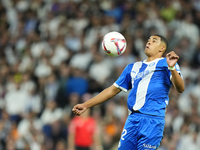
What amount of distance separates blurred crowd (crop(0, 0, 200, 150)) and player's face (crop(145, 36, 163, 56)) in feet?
16.3

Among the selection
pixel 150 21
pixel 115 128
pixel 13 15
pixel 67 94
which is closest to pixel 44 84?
pixel 67 94

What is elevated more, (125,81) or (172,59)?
(172,59)

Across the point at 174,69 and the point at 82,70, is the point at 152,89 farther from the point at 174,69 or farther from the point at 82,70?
the point at 82,70

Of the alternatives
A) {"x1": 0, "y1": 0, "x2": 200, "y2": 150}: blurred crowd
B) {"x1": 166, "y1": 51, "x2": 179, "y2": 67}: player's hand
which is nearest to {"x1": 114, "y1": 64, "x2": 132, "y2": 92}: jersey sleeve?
{"x1": 166, "y1": 51, "x2": 179, "y2": 67}: player's hand

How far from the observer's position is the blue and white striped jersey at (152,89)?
5.25 metres

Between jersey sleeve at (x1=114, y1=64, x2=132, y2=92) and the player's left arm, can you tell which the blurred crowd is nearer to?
jersey sleeve at (x1=114, y1=64, x2=132, y2=92)

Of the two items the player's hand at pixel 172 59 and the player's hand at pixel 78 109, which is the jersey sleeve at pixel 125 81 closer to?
the player's hand at pixel 78 109

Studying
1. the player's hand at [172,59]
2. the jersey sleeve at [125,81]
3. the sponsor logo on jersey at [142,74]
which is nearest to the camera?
the player's hand at [172,59]

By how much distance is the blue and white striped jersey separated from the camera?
525cm

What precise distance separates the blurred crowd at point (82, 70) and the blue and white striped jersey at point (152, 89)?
16.1ft

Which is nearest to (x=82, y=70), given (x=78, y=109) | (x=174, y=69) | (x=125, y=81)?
(x=125, y=81)

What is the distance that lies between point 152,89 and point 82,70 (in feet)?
23.3

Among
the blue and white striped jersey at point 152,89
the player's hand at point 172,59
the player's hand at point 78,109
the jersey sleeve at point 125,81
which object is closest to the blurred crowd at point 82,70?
the jersey sleeve at point 125,81

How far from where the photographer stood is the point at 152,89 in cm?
526
